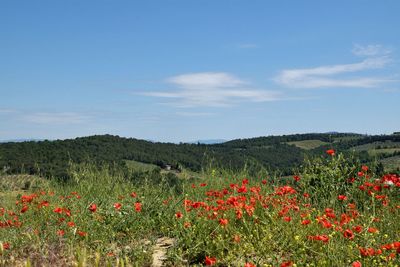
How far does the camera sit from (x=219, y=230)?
564cm

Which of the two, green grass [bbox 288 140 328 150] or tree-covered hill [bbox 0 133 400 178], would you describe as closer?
tree-covered hill [bbox 0 133 400 178]

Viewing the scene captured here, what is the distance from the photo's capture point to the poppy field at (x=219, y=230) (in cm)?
472

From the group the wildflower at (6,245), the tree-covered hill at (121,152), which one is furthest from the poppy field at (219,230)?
the tree-covered hill at (121,152)

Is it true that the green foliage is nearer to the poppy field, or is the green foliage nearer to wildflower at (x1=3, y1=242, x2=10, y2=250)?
the poppy field

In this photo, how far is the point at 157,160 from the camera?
4008 inches

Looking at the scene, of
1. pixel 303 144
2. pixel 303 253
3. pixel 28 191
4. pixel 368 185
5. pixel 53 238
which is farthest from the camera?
pixel 303 144

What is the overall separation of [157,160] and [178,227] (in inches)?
3796

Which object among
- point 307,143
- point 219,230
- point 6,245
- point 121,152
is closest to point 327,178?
point 219,230

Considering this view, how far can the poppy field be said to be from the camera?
4.72 metres

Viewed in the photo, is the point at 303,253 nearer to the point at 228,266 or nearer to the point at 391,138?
the point at 228,266

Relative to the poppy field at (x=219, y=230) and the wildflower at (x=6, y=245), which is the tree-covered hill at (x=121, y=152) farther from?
the wildflower at (x=6, y=245)

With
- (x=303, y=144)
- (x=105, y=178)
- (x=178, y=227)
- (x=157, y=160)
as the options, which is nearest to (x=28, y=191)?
(x=105, y=178)

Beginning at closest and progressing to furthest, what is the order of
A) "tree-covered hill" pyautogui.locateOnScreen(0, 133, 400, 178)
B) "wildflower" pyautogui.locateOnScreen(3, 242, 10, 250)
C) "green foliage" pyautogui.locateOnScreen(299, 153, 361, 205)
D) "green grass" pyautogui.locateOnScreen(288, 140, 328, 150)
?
1. "wildflower" pyautogui.locateOnScreen(3, 242, 10, 250)
2. "green foliage" pyautogui.locateOnScreen(299, 153, 361, 205)
3. "tree-covered hill" pyautogui.locateOnScreen(0, 133, 400, 178)
4. "green grass" pyautogui.locateOnScreen(288, 140, 328, 150)

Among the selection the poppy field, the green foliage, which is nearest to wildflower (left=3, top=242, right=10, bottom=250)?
the poppy field
